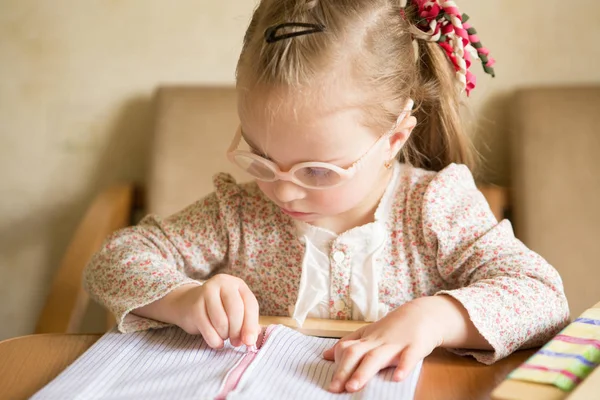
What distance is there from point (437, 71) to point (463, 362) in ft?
1.43

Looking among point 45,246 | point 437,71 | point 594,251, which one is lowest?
point 45,246

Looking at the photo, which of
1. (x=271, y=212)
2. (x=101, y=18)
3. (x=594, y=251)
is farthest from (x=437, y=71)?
(x=101, y=18)

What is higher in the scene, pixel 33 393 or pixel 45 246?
pixel 33 393

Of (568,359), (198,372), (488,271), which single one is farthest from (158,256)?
(568,359)

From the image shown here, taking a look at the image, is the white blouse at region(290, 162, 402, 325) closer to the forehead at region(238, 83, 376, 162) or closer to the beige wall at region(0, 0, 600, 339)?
the forehead at region(238, 83, 376, 162)

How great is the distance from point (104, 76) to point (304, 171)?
3.09 ft

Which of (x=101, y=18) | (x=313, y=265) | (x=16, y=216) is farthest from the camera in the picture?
(x=16, y=216)

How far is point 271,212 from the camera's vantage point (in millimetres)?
1051

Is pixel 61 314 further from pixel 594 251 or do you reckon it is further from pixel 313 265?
pixel 594 251

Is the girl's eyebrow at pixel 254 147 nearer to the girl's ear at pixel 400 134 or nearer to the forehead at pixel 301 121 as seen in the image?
the forehead at pixel 301 121

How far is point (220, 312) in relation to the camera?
2.46ft

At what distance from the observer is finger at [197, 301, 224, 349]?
737 millimetres

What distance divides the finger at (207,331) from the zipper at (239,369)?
0.03 m

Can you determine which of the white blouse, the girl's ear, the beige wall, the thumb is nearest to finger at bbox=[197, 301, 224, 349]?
the thumb
